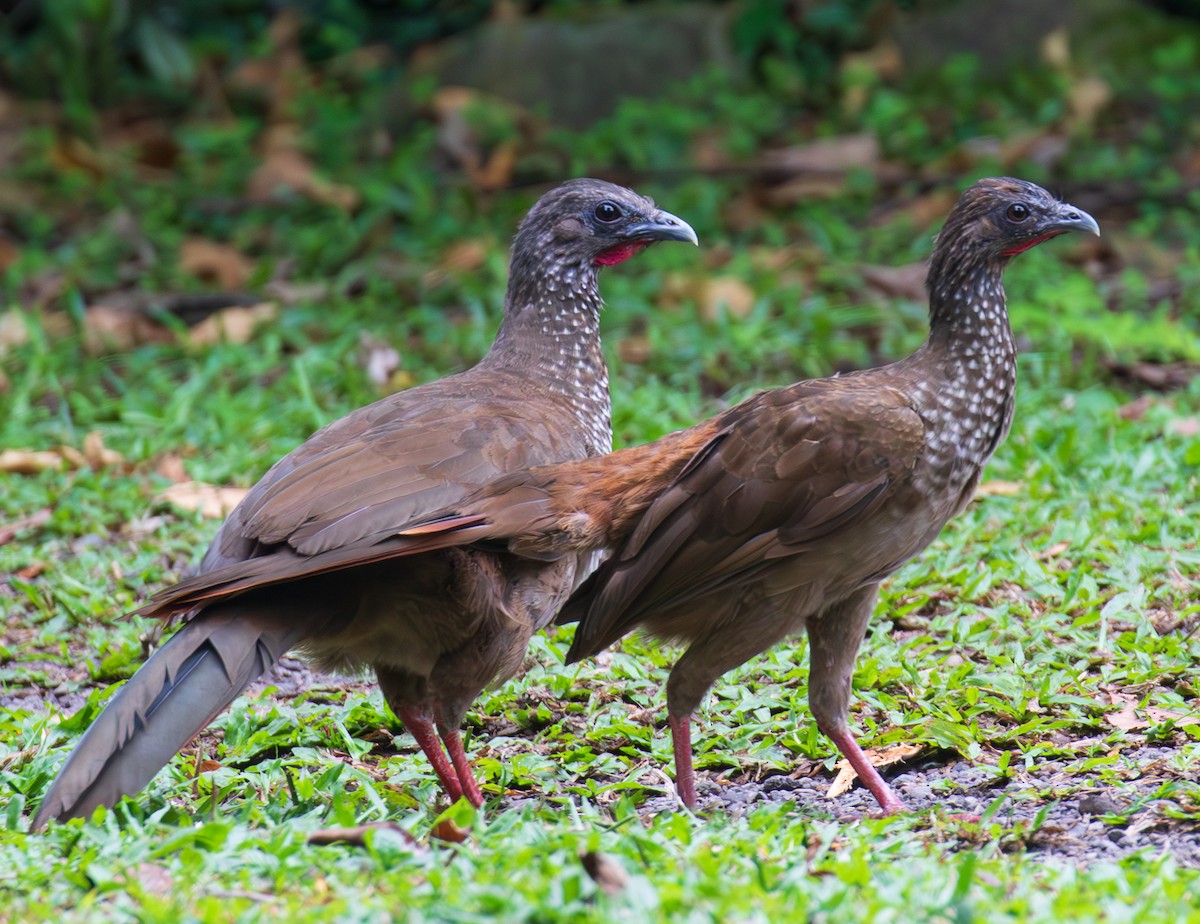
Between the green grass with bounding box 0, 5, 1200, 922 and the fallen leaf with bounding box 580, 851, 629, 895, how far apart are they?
0.05m

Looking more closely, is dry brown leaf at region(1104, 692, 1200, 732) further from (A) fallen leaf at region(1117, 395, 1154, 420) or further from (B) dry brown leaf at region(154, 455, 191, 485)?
(B) dry brown leaf at region(154, 455, 191, 485)

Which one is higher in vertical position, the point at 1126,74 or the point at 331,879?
the point at 1126,74

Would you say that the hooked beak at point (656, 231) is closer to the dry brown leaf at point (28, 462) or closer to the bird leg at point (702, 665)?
the bird leg at point (702, 665)

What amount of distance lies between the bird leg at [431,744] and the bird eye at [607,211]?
1.95 meters

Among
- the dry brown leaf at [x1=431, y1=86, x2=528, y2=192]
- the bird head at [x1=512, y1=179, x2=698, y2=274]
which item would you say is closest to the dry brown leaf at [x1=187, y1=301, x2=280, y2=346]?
the dry brown leaf at [x1=431, y1=86, x2=528, y2=192]

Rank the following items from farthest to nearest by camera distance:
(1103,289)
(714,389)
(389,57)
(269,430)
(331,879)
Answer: (389,57) < (1103,289) < (714,389) < (269,430) < (331,879)

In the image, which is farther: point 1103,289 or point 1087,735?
point 1103,289

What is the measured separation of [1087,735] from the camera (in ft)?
14.5

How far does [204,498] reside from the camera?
620cm

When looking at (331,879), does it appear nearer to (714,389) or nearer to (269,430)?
(269,430)

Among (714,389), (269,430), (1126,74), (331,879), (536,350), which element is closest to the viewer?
(331,879)

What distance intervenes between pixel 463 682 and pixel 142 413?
134 inches

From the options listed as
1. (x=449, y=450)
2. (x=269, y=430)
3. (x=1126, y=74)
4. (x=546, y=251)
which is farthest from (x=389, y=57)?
(x=449, y=450)

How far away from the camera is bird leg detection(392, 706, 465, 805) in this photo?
431 centimetres
